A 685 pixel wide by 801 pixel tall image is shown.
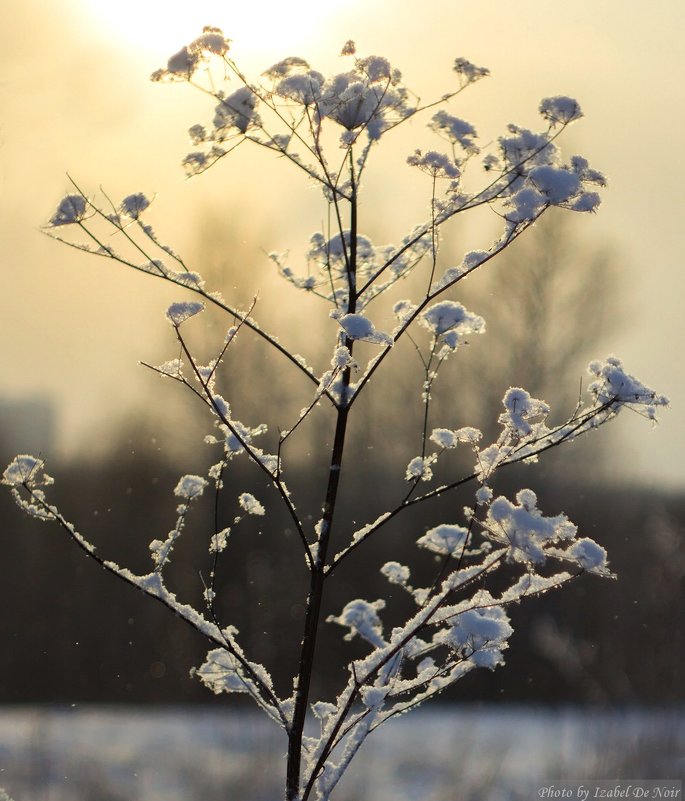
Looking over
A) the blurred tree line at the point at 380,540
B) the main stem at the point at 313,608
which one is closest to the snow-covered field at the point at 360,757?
the blurred tree line at the point at 380,540

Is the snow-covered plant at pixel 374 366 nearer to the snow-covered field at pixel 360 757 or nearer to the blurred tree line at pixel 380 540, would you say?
the snow-covered field at pixel 360 757

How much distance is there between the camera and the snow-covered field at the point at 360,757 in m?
5.96

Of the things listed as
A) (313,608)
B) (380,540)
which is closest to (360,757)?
(380,540)

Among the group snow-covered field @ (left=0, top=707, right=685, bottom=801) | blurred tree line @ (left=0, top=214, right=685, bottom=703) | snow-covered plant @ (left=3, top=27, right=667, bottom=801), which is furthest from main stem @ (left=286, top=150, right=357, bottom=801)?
blurred tree line @ (left=0, top=214, right=685, bottom=703)

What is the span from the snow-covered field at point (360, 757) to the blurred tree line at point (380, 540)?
113cm

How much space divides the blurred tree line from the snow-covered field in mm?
1128

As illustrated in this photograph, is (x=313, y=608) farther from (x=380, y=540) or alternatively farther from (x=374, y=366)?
(x=380, y=540)

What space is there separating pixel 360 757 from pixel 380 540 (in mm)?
3054

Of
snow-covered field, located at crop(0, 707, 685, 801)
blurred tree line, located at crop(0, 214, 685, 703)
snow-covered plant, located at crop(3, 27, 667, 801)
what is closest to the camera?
snow-covered plant, located at crop(3, 27, 667, 801)

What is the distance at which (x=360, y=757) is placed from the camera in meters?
6.17

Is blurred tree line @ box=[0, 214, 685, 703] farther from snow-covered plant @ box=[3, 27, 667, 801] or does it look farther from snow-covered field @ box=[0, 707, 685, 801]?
snow-covered plant @ box=[3, 27, 667, 801]

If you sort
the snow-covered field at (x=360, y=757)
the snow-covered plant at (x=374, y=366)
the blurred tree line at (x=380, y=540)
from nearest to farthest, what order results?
the snow-covered plant at (x=374, y=366)
the snow-covered field at (x=360, y=757)
the blurred tree line at (x=380, y=540)

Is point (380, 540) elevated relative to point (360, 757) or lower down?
elevated

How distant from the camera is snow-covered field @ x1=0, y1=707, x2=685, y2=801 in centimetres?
596
